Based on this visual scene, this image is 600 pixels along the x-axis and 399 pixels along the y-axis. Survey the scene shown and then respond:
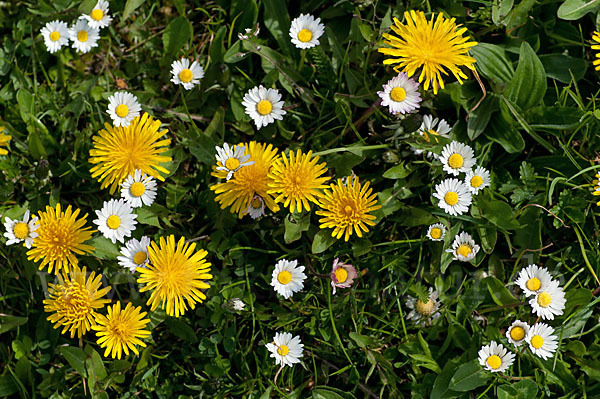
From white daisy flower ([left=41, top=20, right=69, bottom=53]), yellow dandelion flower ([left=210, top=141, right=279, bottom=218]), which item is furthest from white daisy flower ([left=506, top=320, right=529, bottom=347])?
white daisy flower ([left=41, top=20, right=69, bottom=53])

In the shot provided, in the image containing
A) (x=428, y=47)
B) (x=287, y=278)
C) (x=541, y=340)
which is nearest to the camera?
(x=428, y=47)

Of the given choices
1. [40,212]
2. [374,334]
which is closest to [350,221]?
[374,334]

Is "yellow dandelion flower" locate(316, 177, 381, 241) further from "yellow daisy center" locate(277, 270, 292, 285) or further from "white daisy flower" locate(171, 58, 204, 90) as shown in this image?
"white daisy flower" locate(171, 58, 204, 90)

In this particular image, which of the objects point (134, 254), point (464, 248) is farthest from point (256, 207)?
point (464, 248)

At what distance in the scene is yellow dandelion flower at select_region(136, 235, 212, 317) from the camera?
2854 mm

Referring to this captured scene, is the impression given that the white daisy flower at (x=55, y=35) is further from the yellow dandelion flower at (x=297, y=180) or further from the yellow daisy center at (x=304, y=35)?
the yellow dandelion flower at (x=297, y=180)

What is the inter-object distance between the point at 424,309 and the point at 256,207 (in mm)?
1049

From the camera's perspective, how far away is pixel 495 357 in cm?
288

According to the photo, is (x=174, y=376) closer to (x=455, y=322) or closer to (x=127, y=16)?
(x=455, y=322)

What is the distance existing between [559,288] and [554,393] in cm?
54

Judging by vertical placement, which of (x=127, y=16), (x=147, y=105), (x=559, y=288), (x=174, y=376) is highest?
(x=127, y=16)

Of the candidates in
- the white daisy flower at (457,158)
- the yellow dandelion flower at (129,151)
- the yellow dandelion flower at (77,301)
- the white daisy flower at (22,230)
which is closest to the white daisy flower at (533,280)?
the white daisy flower at (457,158)

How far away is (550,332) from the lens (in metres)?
2.91

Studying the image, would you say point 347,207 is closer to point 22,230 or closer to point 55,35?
point 22,230
